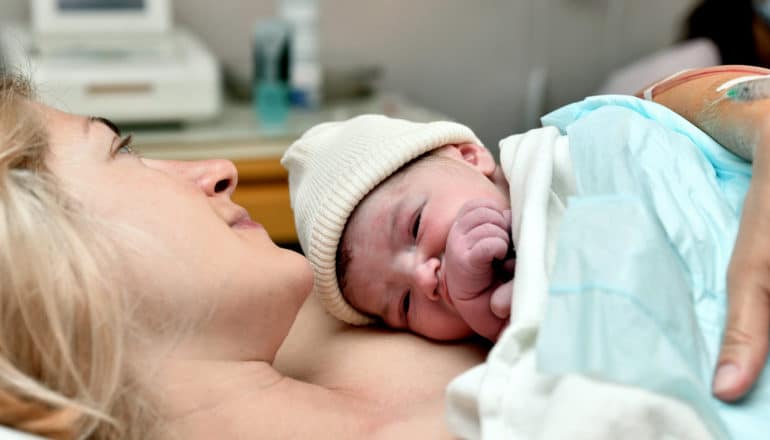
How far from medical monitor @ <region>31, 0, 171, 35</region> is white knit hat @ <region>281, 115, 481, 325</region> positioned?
1.46 meters

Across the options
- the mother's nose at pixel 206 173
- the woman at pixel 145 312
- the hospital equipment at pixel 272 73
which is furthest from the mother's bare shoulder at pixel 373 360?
Result: the hospital equipment at pixel 272 73

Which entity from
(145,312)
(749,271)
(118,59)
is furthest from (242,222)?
(118,59)

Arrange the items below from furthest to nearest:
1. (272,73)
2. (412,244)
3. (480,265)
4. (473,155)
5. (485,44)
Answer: (485,44), (272,73), (473,155), (412,244), (480,265)

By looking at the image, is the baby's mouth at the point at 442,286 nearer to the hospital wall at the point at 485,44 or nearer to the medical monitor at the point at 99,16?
the medical monitor at the point at 99,16

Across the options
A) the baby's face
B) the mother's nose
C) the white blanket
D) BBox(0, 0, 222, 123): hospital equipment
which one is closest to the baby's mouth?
the baby's face

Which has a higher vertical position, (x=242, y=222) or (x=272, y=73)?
(x=242, y=222)

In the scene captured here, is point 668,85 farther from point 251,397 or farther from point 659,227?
point 251,397

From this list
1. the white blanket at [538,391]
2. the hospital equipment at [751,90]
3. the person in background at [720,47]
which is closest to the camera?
the white blanket at [538,391]

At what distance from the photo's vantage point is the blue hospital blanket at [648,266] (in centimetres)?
63

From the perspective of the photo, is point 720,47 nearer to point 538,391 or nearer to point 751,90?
point 751,90

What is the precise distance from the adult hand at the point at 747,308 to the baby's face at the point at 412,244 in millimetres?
344

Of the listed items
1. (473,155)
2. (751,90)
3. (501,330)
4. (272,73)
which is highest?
(751,90)

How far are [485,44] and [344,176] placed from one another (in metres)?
1.98

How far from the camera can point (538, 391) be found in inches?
26.6
